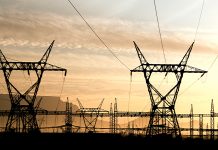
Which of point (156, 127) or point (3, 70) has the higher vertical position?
point (3, 70)

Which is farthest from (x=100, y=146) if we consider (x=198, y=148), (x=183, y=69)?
(x=183, y=69)

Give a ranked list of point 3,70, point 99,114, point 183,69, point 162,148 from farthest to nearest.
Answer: point 99,114, point 3,70, point 183,69, point 162,148

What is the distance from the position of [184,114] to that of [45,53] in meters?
76.4

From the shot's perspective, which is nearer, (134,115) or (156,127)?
(156,127)

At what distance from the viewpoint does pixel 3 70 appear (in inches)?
2645

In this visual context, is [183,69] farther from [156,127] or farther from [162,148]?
[162,148]

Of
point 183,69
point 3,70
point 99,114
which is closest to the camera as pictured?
point 183,69

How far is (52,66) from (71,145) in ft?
72.6

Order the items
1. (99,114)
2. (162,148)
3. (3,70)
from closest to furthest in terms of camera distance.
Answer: (162,148), (3,70), (99,114)

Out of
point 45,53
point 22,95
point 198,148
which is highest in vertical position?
point 45,53

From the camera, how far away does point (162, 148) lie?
44938 millimetres

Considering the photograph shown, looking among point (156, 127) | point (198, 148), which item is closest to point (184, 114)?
point (156, 127)

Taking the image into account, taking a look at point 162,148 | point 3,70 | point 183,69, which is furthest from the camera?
point 3,70

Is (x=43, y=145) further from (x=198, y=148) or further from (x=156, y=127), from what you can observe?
(x=156, y=127)
